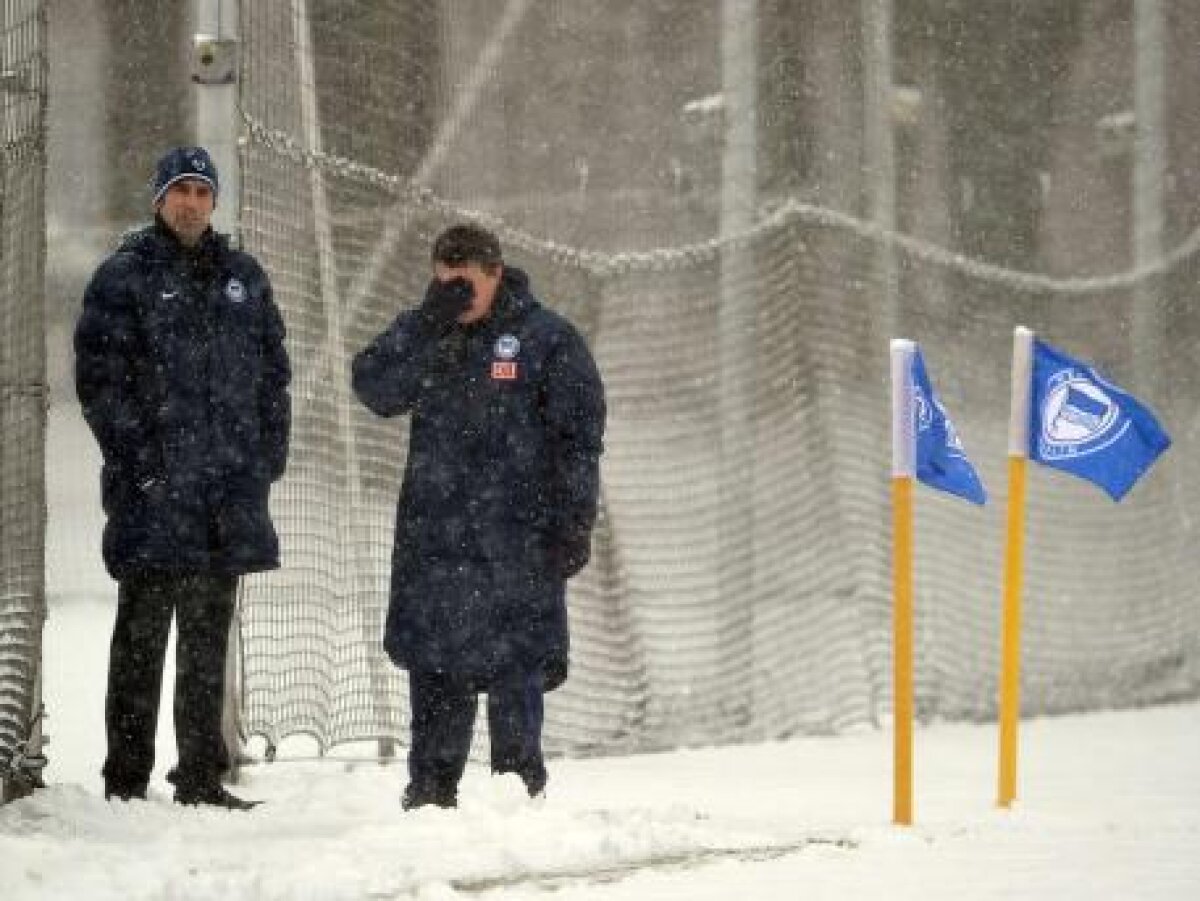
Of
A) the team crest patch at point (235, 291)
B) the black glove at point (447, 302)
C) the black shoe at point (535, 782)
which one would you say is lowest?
the black shoe at point (535, 782)

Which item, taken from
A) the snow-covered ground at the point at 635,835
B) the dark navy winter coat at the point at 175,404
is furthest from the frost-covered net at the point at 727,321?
the dark navy winter coat at the point at 175,404

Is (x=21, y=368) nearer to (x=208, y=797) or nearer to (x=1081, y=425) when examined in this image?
(x=208, y=797)

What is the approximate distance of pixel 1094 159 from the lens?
14602 mm

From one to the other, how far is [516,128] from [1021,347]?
4.42 m

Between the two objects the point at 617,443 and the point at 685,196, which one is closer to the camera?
the point at 617,443

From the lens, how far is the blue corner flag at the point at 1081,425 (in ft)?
27.2

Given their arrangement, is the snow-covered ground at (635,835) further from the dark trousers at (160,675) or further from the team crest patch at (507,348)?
the team crest patch at (507,348)

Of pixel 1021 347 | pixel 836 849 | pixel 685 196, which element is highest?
pixel 685 196

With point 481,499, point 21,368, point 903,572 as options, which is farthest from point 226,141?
point 903,572

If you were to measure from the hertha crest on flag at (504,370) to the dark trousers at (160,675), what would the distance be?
3.30 feet

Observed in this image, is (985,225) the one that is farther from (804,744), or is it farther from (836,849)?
(836,849)

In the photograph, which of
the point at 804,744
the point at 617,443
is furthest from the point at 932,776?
the point at 617,443

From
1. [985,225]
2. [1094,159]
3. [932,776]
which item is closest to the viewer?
[932,776]

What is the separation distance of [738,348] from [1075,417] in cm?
361
